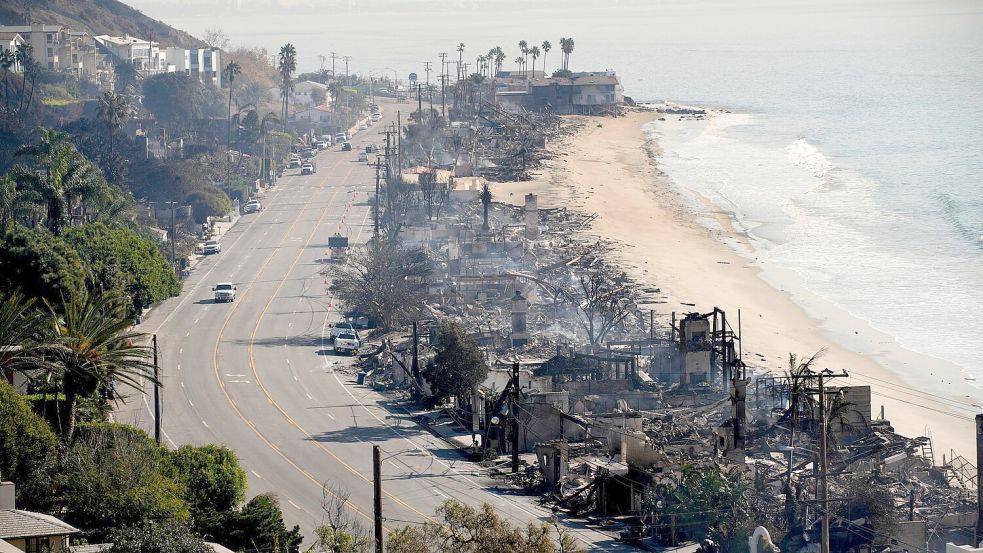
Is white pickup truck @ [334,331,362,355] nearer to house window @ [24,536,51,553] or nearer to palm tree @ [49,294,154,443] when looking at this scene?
palm tree @ [49,294,154,443]

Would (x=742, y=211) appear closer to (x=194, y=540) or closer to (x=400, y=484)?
(x=400, y=484)

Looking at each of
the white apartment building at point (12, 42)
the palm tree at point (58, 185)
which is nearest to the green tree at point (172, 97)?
the white apartment building at point (12, 42)

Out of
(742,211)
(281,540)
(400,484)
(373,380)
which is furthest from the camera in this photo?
(742,211)

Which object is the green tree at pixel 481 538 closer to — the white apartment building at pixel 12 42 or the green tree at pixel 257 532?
the green tree at pixel 257 532

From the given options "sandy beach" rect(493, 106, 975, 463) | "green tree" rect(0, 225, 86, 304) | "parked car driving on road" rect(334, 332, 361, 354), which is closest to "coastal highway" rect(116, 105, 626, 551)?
"parked car driving on road" rect(334, 332, 361, 354)

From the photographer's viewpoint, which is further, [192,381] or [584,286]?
[584,286]

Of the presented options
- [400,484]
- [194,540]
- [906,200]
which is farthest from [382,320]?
[906,200]
